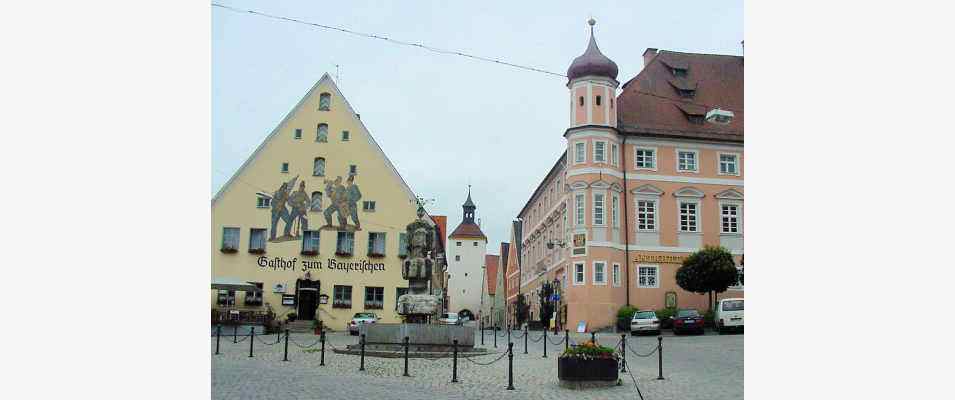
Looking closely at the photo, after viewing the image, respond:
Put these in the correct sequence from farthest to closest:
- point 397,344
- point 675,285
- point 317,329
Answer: point 675,285
point 317,329
point 397,344

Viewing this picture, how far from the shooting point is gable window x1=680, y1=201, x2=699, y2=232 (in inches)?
1416

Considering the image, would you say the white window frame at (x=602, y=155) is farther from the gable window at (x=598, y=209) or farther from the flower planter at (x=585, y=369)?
the flower planter at (x=585, y=369)

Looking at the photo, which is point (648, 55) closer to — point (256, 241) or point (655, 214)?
point (655, 214)

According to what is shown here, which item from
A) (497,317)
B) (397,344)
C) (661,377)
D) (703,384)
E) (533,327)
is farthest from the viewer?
(497,317)

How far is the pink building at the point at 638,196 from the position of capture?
35.8m

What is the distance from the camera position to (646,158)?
36.8 m

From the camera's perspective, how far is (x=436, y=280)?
1994cm

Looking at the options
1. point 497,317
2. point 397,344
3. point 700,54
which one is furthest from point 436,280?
point 497,317

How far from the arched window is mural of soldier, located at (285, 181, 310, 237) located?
0.27m

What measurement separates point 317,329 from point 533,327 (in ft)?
56.4

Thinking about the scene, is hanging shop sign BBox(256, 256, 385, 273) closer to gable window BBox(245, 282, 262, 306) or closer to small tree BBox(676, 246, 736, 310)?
gable window BBox(245, 282, 262, 306)

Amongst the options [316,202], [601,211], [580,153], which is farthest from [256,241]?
[601,211]

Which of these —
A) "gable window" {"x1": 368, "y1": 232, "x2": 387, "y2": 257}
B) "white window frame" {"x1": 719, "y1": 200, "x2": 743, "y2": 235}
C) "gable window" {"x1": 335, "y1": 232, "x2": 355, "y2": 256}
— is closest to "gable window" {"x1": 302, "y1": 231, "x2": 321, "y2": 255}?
"gable window" {"x1": 335, "y1": 232, "x2": 355, "y2": 256}

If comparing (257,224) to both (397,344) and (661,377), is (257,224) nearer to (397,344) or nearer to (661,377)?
(397,344)
